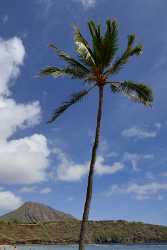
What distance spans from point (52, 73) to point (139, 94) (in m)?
3.48

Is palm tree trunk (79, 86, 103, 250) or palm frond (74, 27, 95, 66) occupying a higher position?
palm frond (74, 27, 95, 66)

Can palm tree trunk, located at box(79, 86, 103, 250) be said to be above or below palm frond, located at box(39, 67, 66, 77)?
below

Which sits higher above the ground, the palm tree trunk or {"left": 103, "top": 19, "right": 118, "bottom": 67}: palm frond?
{"left": 103, "top": 19, "right": 118, "bottom": 67}: palm frond

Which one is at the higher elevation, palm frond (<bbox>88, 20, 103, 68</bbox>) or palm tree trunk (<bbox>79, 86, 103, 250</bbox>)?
palm frond (<bbox>88, 20, 103, 68</bbox>)

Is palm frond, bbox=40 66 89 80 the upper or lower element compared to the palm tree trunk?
upper

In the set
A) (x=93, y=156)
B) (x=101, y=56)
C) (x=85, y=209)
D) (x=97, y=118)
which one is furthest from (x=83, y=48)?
(x=85, y=209)

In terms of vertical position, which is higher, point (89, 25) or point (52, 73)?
point (89, 25)

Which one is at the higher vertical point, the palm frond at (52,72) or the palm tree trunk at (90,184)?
the palm frond at (52,72)

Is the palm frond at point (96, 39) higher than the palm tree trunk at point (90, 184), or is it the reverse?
the palm frond at point (96, 39)

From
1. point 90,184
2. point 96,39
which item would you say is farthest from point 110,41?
point 90,184

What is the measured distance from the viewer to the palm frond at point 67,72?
17.9m

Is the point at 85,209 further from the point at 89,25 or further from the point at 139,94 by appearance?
the point at 89,25

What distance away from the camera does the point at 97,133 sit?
17.5 m

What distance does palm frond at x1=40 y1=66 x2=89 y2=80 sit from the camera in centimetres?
1789
